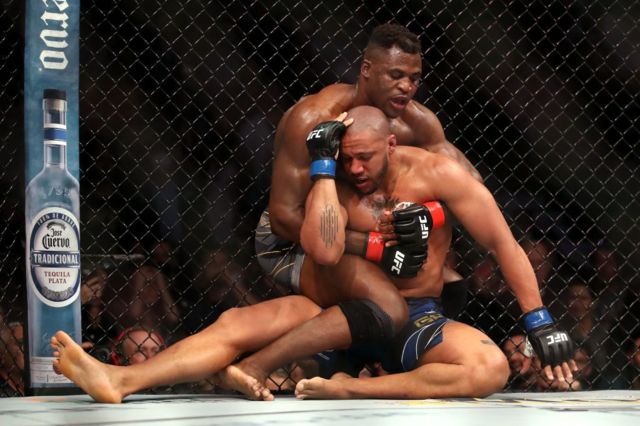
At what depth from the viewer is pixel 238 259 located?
3.25 metres

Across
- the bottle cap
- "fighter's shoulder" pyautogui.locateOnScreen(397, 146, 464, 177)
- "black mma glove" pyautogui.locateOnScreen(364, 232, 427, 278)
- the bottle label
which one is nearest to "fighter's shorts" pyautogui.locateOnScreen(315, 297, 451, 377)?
"black mma glove" pyautogui.locateOnScreen(364, 232, 427, 278)

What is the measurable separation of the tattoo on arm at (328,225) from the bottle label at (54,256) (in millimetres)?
644

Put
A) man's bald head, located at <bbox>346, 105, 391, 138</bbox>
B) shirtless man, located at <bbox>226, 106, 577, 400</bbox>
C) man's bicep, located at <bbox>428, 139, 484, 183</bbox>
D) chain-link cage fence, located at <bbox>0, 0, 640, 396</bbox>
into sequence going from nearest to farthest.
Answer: shirtless man, located at <bbox>226, 106, 577, 400</bbox> → man's bald head, located at <bbox>346, 105, 391, 138</bbox> → man's bicep, located at <bbox>428, 139, 484, 183</bbox> → chain-link cage fence, located at <bbox>0, 0, 640, 396</bbox>

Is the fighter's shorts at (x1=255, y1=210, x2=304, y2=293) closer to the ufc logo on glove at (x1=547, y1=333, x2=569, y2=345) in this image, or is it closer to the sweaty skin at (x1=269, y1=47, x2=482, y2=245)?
the sweaty skin at (x1=269, y1=47, x2=482, y2=245)

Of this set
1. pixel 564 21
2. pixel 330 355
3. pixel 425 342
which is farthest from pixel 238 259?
pixel 564 21

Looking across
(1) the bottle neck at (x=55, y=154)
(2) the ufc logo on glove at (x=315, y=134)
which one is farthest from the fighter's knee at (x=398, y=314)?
(1) the bottle neck at (x=55, y=154)

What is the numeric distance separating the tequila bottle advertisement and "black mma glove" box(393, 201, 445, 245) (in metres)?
0.82

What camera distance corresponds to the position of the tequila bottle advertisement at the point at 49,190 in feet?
8.31

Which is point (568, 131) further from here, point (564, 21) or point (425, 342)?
point (425, 342)

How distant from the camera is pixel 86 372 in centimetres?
229

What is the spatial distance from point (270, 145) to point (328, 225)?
761mm

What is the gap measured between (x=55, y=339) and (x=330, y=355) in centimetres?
70

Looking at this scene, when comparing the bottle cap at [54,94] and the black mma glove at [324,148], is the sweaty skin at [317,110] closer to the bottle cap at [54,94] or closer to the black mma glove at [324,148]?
the black mma glove at [324,148]

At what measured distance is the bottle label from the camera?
2.54m
